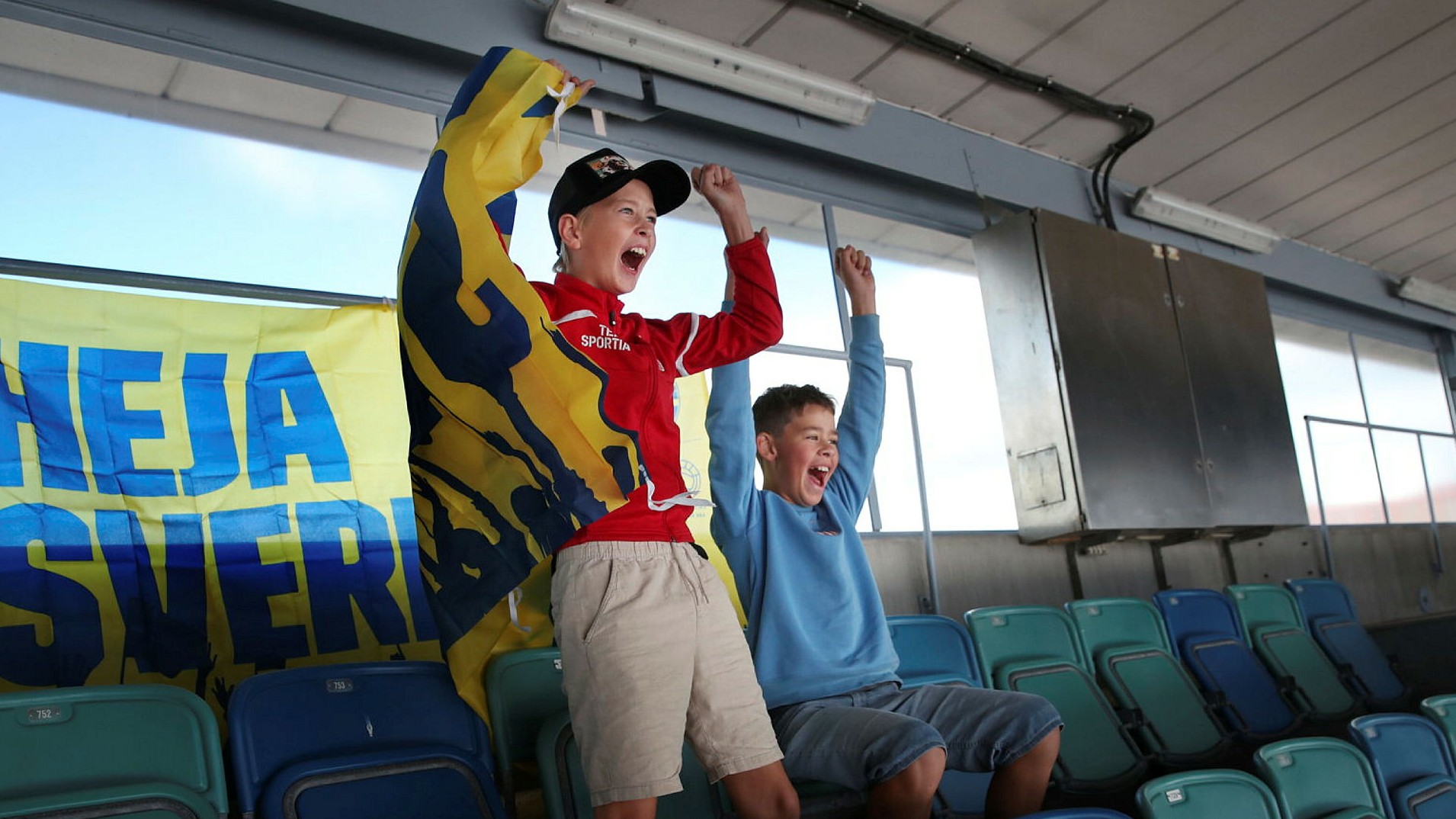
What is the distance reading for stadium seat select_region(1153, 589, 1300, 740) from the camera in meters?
4.10

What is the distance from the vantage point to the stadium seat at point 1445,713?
3.39 m

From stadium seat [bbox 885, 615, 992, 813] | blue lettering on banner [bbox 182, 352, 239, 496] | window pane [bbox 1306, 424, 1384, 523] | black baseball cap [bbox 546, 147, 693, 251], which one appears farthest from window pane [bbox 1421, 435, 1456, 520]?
blue lettering on banner [bbox 182, 352, 239, 496]

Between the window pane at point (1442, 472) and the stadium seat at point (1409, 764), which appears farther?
the window pane at point (1442, 472)

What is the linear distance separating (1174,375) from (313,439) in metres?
4.44

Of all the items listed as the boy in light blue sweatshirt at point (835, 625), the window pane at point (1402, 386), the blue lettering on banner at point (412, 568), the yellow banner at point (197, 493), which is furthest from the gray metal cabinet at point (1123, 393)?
the yellow banner at point (197, 493)

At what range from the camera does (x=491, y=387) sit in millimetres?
1824

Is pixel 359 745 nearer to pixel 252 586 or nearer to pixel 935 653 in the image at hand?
pixel 252 586

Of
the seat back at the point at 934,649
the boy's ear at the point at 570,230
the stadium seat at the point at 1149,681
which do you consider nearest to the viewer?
the boy's ear at the point at 570,230

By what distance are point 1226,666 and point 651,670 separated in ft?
11.1

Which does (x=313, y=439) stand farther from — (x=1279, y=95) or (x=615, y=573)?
(x=1279, y=95)

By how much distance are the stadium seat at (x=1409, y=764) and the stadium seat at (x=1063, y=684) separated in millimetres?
633

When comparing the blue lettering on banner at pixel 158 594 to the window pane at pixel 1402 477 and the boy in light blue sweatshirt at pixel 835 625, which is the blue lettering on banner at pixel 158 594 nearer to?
the boy in light blue sweatshirt at pixel 835 625

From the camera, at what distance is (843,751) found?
6.84 ft

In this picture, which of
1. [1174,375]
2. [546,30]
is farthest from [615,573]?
[1174,375]
